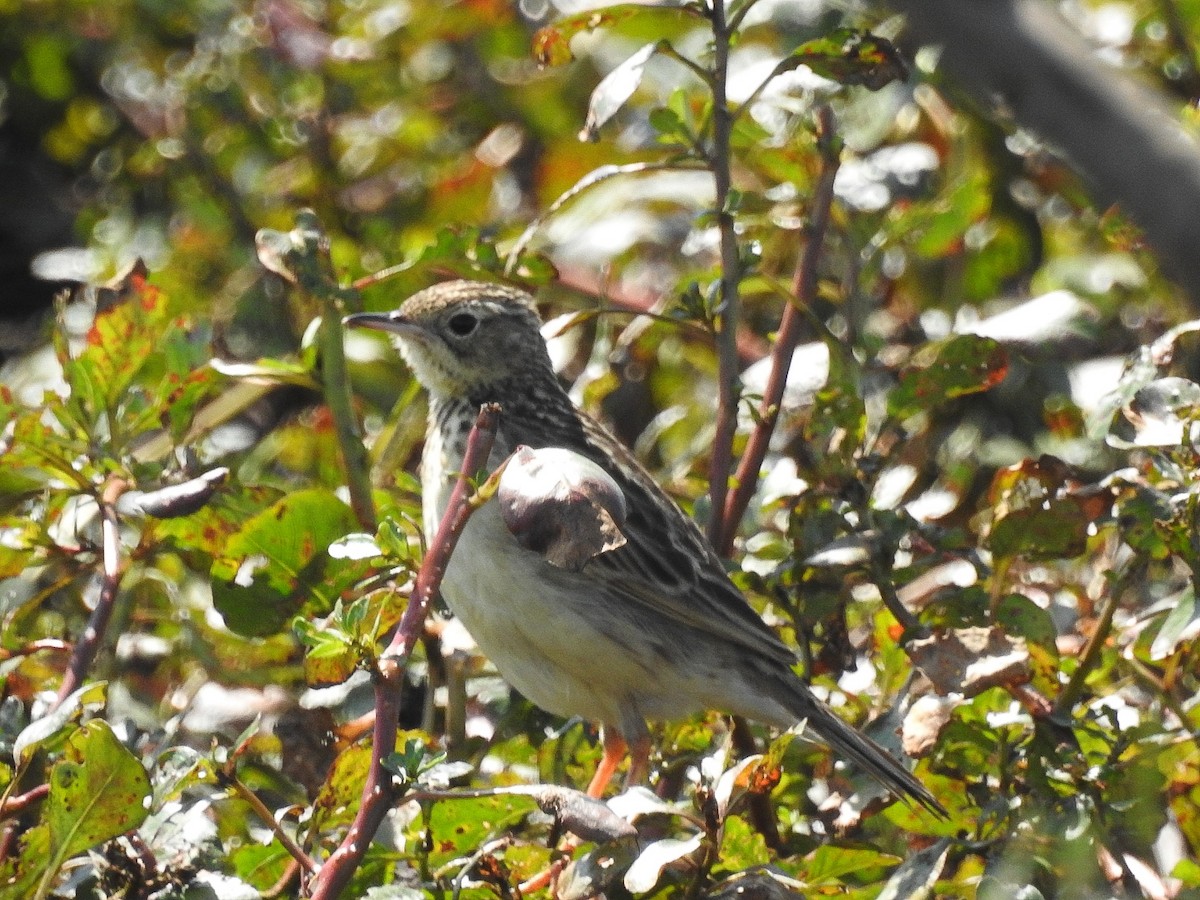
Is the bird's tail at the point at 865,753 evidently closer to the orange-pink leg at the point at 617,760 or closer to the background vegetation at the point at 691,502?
the background vegetation at the point at 691,502

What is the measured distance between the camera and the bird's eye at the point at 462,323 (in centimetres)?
475

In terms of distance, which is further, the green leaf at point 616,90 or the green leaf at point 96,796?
the green leaf at point 616,90

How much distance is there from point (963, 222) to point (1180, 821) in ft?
5.46

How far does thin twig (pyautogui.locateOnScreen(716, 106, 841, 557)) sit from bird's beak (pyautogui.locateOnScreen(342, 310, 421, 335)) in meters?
1.04

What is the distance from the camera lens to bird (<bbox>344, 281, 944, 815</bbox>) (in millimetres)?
3934

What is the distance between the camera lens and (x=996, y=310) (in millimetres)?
5180

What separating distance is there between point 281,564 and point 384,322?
3.67 ft

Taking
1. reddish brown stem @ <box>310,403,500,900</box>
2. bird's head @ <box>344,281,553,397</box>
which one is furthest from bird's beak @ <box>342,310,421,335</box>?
reddish brown stem @ <box>310,403,500,900</box>

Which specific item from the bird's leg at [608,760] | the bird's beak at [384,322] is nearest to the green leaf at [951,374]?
the bird's leg at [608,760]

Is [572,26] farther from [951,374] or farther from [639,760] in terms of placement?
[639,760]

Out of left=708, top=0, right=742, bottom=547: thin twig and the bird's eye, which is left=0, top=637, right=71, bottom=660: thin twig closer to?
left=708, top=0, right=742, bottom=547: thin twig

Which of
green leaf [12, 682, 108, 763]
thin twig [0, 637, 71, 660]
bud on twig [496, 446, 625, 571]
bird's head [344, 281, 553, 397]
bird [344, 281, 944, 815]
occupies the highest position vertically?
bud on twig [496, 446, 625, 571]

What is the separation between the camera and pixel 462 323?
15.6 feet

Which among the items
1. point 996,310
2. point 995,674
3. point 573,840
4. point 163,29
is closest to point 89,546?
point 573,840
